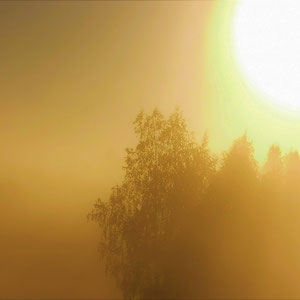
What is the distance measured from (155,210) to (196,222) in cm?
407

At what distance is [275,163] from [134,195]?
37.2 ft

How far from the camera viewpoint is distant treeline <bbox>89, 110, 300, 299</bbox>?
89.6 ft

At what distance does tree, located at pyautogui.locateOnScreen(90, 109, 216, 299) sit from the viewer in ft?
91.0

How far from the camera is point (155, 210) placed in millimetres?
31297

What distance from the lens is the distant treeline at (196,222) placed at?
27.3 m

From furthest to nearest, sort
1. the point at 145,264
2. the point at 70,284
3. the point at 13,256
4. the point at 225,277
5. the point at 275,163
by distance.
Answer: the point at 13,256
the point at 70,284
the point at 275,163
the point at 145,264
the point at 225,277

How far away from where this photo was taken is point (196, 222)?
27906 millimetres

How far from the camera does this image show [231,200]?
28.3 meters

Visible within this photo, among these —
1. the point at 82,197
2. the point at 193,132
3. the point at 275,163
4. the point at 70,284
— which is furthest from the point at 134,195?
the point at 82,197

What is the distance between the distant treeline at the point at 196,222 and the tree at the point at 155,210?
0.20 feet

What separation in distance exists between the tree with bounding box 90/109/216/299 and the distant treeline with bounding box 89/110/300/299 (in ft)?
0.20

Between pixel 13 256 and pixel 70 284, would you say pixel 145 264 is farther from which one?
pixel 13 256

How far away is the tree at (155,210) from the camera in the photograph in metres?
27.7

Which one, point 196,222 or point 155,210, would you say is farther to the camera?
point 155,210
